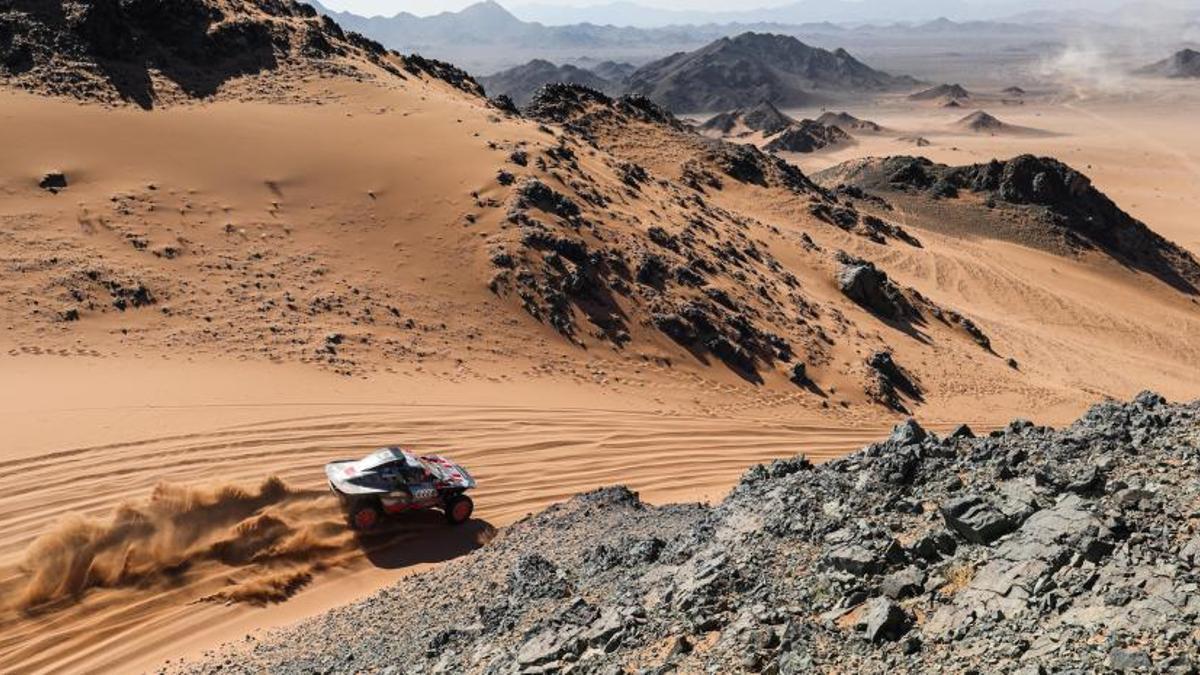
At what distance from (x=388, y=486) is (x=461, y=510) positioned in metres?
1.28

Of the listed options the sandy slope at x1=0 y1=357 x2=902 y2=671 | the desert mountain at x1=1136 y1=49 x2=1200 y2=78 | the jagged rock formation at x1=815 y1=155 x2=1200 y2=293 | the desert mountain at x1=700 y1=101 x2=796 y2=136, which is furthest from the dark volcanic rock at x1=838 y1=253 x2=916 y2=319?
the desert mountain at x1=1136 y1=49 x2=1200 y2=78

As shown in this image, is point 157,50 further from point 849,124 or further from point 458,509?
point 849,124

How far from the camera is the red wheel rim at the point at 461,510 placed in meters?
13.6

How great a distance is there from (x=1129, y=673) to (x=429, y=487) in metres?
9.64

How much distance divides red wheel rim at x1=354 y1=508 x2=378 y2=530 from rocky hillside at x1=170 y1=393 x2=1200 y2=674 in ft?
6.09

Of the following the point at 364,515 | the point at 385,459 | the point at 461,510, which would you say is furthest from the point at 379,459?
the point at 461,510

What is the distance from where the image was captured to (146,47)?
27156 mm

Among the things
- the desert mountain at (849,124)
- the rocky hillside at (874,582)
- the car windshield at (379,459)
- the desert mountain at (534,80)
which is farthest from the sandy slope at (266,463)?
the desert mountain at (534,80)

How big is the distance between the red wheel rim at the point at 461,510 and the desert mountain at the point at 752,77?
5120 inches

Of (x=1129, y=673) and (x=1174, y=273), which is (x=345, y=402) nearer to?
(x=1129, y=673)

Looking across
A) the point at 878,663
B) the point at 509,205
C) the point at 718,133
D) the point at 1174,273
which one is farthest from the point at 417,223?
the point at 718,133

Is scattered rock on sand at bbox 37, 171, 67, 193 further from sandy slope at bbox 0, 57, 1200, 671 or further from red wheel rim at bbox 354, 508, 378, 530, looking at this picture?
red wheel rim at bbox 354, 508, 378, 530

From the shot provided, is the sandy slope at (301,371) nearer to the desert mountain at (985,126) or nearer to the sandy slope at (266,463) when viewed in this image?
the sandy slope at (266,463)

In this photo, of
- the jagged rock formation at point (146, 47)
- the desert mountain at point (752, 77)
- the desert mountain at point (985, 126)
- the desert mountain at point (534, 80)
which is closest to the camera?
the jagged rock formation at point (146, 47)
